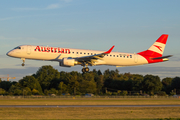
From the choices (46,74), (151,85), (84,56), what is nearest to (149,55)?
(84,56)

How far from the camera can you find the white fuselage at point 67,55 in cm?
5062

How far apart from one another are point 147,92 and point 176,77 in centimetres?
2619

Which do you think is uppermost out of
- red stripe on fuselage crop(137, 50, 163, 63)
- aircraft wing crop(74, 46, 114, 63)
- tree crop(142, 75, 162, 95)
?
red stripe on fuselage crop(137, 50, 163, 63)

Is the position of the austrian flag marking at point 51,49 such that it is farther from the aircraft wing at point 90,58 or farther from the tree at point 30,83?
the tree at point 30,83

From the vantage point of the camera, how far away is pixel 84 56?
52.7 m

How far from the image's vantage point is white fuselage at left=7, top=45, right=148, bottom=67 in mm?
50625

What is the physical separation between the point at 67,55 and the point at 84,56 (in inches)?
126

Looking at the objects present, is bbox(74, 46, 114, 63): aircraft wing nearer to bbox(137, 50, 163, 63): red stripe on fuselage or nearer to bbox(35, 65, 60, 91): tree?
bbox(137, 50, 163, 63): red stripe on fuselage

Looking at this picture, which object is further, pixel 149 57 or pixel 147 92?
pixel 147 92

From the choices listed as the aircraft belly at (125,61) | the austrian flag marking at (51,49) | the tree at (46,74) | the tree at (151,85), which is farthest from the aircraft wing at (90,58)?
the tree at (46,74)

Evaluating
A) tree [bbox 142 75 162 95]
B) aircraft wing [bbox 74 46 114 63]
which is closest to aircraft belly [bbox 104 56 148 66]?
aircraft wing [bbox 74 46 114 63]

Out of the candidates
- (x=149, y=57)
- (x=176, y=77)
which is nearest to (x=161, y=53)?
(x=149, y=57)

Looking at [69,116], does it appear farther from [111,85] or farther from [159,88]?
[111,85]

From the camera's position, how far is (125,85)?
123312mm
